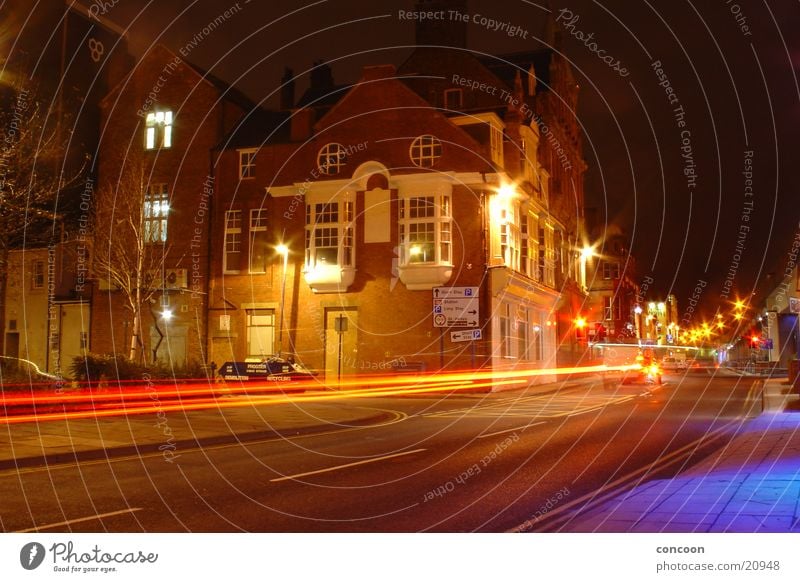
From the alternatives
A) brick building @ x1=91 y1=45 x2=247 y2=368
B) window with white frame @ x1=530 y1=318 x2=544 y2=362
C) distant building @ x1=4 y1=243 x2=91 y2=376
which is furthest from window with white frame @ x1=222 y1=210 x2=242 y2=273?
window with white frame @ x1=530 y1=318 x2=544 y2=362

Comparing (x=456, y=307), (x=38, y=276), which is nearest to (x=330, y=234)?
(x=456, y=307)

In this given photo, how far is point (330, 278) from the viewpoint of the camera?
42.2 m

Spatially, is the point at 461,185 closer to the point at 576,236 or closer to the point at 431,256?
the point at 431,256

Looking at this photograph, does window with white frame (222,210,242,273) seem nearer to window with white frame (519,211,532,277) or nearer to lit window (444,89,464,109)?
lit window (444,89,464,109)

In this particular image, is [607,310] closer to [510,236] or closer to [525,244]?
[525,244]

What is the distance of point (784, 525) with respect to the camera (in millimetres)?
6078

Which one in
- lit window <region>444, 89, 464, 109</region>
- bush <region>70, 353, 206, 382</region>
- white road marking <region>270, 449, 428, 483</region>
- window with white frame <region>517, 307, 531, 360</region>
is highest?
lit window <region>444, 89, 464, 109</region>

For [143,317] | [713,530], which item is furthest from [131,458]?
[143,317]

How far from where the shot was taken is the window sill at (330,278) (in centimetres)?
4212

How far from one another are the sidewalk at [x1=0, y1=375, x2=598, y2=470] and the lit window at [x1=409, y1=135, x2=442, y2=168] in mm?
17378

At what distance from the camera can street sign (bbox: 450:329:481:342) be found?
3872cm

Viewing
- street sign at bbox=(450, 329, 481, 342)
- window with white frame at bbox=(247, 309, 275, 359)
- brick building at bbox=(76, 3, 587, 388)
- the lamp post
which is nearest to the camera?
street sign at bbox=(450, 329, 481, 342)

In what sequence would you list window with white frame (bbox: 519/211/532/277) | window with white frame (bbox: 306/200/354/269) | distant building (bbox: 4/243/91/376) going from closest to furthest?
window with white frame (bbox: 306/200/354/269) → window with white frame (bbox: 519/211/532/277) → distant building (bbox: 4/243/91/376)

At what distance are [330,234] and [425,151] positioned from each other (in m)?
7.16
